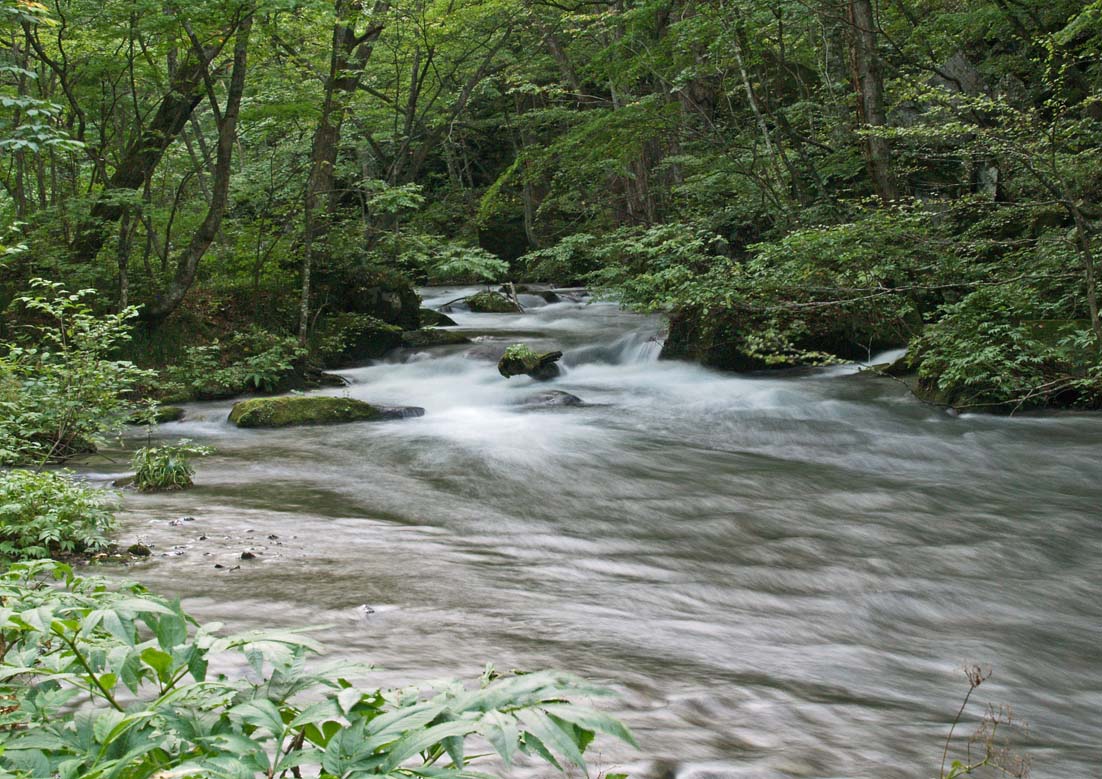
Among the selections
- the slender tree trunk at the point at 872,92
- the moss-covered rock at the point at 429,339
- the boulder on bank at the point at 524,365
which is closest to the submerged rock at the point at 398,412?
the boulder on bank at the point at 524,365

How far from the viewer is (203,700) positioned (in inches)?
59.7

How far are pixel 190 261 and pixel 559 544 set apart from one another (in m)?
9.84

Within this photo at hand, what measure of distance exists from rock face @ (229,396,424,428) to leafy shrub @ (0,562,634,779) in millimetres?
9217

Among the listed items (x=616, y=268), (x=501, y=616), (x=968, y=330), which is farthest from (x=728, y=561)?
(x=616, y=268)

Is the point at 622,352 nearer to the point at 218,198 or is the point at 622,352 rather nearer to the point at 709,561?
the point at 218,198

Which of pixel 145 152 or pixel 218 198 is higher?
pixel 145 152

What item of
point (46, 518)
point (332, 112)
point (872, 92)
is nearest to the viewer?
point (46, 518)

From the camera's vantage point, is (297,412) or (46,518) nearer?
(46,518)

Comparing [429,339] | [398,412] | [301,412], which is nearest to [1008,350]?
[398,412]

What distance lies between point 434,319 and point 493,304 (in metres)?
2.98

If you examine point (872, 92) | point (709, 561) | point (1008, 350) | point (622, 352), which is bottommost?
point (709, 561)

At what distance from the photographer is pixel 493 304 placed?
2089 centimetres

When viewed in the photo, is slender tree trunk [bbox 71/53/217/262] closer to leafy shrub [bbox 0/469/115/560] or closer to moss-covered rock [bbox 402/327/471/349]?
moss-covered rock [bbox 402/327/471/349]

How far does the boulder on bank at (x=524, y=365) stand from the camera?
13.8 m
